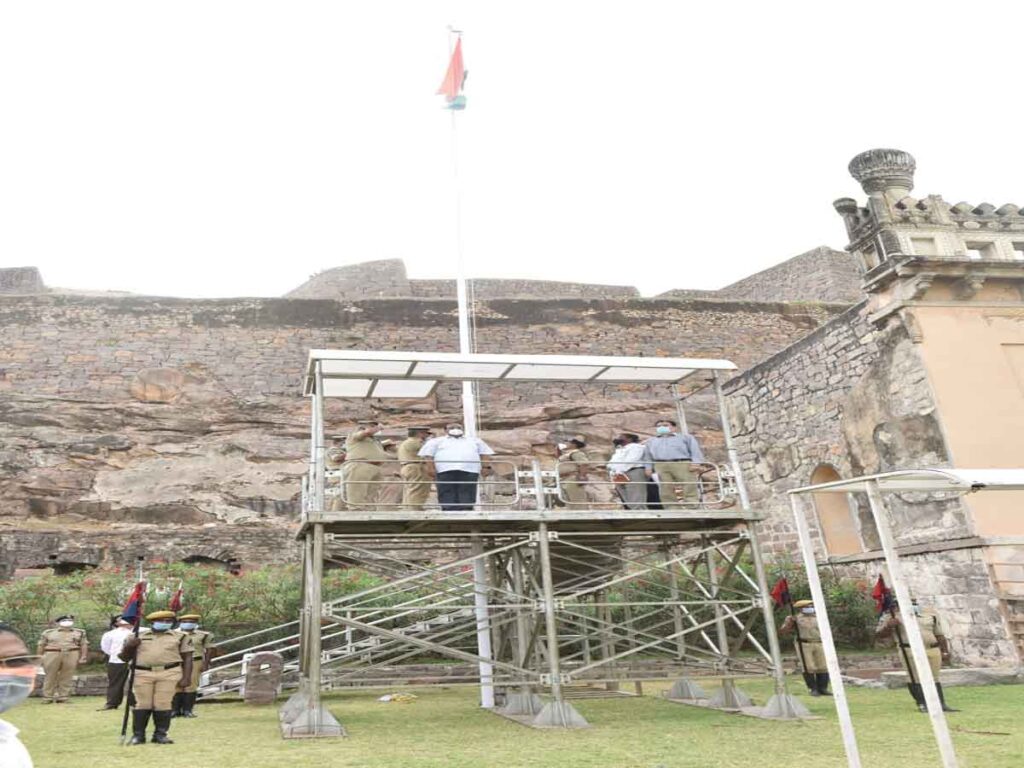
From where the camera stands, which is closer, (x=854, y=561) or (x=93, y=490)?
(x=854, y=561)

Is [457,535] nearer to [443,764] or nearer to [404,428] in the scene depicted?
[443,764]

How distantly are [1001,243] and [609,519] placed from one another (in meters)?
8.76

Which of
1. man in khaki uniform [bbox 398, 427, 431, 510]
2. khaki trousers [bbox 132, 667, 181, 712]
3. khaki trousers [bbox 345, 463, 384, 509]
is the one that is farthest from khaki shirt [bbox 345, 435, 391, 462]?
khaki trousers [bbox 132, 667, 181, 712]

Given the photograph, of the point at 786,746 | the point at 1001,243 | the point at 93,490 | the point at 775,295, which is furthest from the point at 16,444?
the point at 775,295

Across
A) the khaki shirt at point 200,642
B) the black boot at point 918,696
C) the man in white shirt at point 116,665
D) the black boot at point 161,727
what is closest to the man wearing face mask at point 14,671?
the black boot at point 161,727

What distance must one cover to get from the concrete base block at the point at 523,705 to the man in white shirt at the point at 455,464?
2061mm

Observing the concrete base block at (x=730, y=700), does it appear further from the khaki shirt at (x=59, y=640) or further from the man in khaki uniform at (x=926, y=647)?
the khaki shirt at (x=59, y=640)

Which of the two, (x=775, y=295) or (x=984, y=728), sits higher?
(x=775, y=295)

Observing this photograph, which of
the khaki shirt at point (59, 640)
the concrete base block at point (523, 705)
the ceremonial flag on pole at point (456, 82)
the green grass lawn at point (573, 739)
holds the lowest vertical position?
the green grass lawn at point (573, 739)

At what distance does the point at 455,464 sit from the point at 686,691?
402 cm

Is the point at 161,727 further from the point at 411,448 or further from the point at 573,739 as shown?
the point at 411,448

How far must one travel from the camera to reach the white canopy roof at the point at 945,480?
12.9 feet

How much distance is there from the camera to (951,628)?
1077 centimetres

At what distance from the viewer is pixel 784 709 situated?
755 centimetres
